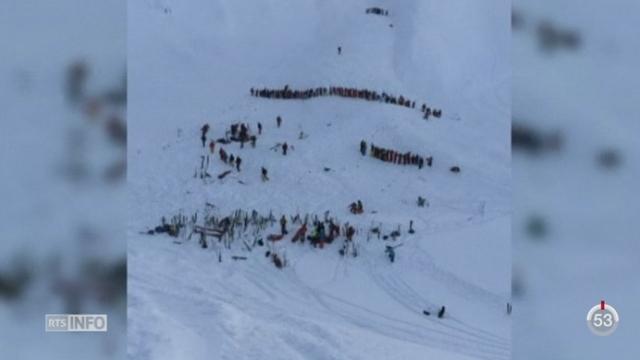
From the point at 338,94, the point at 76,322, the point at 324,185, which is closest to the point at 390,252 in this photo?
the point at 324,185

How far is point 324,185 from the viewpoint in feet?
7.14

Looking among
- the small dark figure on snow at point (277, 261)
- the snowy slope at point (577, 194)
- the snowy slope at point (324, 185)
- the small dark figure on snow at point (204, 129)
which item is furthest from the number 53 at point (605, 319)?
the small dark figure on snow at point (204, 129)

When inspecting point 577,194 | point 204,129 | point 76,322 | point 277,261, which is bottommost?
point 76,322

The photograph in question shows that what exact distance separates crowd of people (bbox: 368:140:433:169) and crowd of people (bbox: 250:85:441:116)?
0.29 ft

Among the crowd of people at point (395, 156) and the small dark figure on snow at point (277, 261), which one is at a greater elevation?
the crowd of people at point (395, 156)

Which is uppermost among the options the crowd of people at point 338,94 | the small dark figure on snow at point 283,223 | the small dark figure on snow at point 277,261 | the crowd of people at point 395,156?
the crowd of people at point 338,94

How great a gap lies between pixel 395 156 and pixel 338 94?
0.52ft

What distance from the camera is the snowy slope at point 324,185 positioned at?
85.4 inches

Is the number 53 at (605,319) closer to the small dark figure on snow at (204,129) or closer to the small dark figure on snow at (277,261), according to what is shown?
the small dark figure on snow at (277,261)

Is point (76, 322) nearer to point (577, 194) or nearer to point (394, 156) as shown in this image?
point (394, 156)

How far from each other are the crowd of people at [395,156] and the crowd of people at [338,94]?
9 centimetres

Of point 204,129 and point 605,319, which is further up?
point 204,129

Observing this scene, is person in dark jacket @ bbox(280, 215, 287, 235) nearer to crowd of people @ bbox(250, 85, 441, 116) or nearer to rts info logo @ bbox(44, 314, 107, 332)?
crowd of people @ bbox(250, 85, 441, 116)

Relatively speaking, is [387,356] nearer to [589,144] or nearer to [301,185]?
[301,185]
